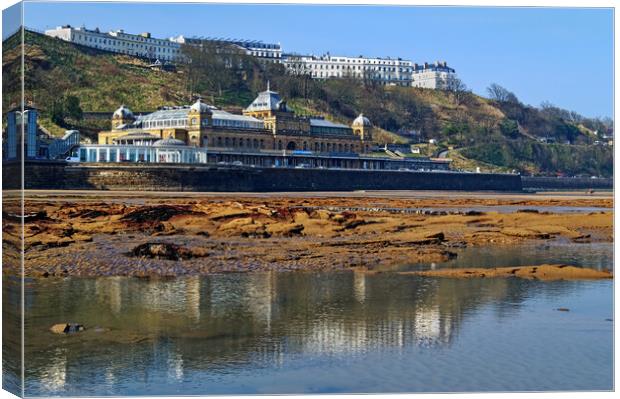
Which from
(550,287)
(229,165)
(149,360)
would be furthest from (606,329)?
(229,165)

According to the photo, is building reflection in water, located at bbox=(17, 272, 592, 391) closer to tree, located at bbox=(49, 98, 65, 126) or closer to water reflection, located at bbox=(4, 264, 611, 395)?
water reflection, located at bbox=(4, 264, 611, 395)

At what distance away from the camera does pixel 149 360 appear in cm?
1434

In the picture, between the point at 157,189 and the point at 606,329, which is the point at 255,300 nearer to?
A: the point at 606,329

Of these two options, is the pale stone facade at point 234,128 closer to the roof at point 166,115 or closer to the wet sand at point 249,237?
the roof at point 166,115

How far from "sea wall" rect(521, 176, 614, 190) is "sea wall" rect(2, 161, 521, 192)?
1.32 meters

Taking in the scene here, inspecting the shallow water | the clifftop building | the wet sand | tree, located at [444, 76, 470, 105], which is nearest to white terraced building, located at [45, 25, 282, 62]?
the clifftop building

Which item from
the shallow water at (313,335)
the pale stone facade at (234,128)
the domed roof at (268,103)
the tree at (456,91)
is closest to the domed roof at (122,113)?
the pale stone facade at (234,128)

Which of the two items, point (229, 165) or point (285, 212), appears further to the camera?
point (229, 165)

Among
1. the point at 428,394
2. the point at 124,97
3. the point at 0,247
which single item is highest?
the point at 124,97

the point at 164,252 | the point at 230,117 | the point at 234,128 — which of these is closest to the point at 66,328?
the point at 164,252

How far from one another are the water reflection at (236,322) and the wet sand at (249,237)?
1.36 m

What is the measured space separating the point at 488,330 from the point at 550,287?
14.4 feet

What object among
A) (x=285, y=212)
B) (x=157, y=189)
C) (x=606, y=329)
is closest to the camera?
(x=606, y=329)

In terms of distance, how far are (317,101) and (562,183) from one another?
22.1 metres
